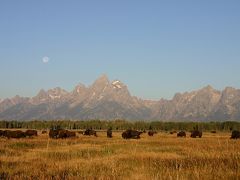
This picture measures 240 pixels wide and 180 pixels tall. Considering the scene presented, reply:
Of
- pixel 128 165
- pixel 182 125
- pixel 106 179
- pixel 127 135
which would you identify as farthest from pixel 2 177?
pixel 182 125

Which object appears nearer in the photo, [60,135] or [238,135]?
→ [60,135]

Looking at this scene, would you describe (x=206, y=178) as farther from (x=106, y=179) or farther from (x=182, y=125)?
(x=182, y=125)

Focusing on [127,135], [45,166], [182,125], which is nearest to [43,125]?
[182,125]

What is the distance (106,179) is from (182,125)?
595 ft

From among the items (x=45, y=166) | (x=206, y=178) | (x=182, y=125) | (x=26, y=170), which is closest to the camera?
(x=206, y=178)

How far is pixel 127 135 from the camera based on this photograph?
60.2 meters

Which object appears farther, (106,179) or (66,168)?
(66,168)

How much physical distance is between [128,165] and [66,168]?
Answer: 3070 mm

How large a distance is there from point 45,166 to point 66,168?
147 cm

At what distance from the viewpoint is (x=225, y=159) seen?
1753 cm

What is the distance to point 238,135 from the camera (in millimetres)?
63031

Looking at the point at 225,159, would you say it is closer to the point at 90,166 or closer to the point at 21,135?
the point at 90,166

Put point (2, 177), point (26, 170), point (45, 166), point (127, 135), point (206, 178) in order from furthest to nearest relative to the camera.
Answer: point (127, 135) → point (45, 166) → point (26, 170) → point (2, 177) → point (206, 178)

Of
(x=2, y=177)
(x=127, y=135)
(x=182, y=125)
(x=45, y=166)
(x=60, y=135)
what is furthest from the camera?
(x=182, y=125)
